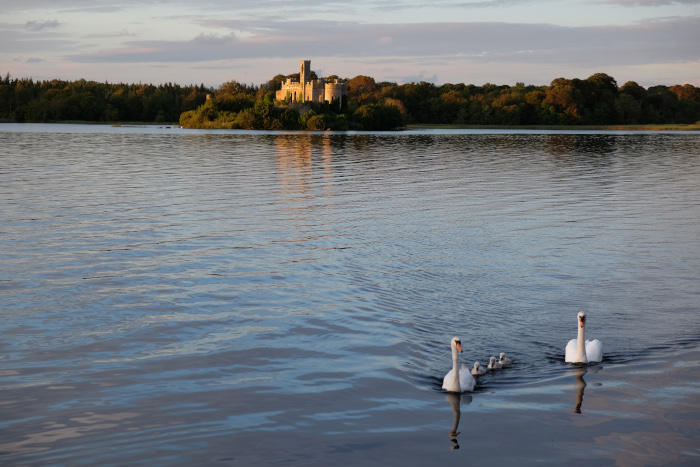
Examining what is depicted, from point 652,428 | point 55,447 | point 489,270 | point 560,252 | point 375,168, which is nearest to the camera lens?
point 55,447

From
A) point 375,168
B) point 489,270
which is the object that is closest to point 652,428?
point 489,270

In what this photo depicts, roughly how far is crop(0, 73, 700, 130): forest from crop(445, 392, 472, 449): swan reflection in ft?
440

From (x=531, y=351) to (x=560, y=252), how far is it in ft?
26.6

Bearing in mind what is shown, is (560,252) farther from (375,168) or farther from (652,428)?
(375,168)

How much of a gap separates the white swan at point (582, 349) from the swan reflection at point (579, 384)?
18 cm

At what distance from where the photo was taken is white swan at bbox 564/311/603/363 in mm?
10836

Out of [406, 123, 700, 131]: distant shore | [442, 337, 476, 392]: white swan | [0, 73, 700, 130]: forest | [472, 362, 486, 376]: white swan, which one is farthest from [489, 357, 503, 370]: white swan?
[406, 123, 700, 131]: distant shore

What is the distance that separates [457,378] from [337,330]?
3.18 m

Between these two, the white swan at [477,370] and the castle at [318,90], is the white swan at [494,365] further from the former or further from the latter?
the castle at [318,90]

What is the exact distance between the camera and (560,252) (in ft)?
63.3

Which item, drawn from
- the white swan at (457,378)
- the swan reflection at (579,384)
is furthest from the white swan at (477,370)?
the swan reflection at (579,384)

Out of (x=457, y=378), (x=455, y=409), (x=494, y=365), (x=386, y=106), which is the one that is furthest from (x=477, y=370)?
(x=386, y=106)

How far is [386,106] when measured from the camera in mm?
152000

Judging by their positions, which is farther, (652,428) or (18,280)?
(18,280)
